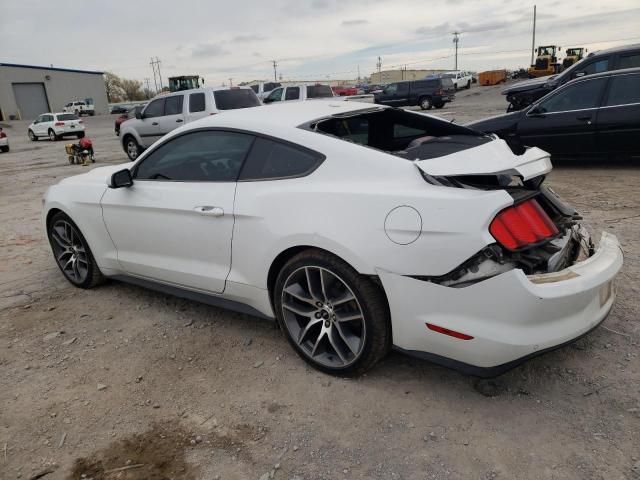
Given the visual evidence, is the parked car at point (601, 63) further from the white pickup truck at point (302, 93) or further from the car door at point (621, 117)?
the white pickup truck at point (302, 93)

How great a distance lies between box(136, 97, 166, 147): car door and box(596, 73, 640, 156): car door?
10.9 metres

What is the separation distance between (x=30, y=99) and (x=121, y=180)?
64.4m

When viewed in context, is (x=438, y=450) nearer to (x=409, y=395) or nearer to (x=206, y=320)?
(x=409, y=395)

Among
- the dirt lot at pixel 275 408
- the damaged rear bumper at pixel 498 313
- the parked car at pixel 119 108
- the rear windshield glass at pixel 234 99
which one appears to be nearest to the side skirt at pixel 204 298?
the dirt lot at pixel 275 408

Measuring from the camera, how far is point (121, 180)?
3.64 meters

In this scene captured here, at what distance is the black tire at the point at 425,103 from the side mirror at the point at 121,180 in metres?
27.6

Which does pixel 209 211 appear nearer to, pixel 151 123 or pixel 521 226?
pixel 521 226

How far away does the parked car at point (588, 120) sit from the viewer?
7.34 metres

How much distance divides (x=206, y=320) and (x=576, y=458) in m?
2.55

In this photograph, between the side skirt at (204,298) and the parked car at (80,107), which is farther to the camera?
the parked car at (80,107)

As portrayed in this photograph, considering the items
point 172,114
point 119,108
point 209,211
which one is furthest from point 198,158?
point 119,108

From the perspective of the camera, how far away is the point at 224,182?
3188mm

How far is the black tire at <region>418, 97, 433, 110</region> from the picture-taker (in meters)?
29.1

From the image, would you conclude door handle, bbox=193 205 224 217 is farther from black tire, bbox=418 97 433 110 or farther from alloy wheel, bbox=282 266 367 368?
black tire, bbox=418 97 433 110
